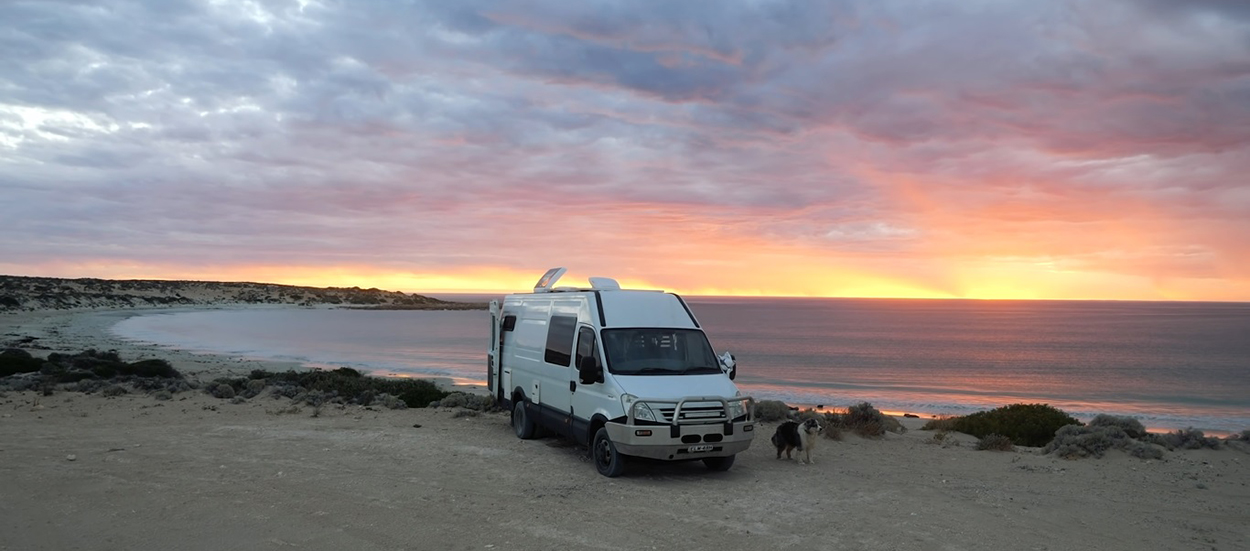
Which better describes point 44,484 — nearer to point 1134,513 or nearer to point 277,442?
point 277,442

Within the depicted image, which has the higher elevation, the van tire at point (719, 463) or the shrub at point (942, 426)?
the van tire at point (719, 463)

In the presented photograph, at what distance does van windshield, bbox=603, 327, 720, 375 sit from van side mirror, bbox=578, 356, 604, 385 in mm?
157

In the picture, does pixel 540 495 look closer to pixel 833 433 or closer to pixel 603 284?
pixel 603 284

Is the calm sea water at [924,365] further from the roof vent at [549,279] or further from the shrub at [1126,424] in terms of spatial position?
the roof vent at [549,279]

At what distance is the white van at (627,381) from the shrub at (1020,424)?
7347 millimetres

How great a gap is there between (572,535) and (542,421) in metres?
5.40

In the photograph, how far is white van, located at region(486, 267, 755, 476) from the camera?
1055cm

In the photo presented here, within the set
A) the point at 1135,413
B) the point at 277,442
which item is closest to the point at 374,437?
the point at 277,442

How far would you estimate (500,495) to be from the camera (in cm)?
970

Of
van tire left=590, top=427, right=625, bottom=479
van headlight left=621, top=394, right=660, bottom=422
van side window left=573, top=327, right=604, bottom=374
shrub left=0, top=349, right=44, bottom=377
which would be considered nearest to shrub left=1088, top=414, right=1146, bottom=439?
van headlight left=621, top=394, right=660, bottom=422

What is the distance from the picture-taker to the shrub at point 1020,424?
16.0 meters

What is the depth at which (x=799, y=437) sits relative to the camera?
40.8 feet

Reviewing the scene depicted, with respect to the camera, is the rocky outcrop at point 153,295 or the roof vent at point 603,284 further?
the rocky outcrop at point 153,295

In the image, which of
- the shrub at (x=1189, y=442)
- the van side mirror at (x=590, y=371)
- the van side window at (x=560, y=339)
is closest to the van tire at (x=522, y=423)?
the van side window at (x=560, y=339)
